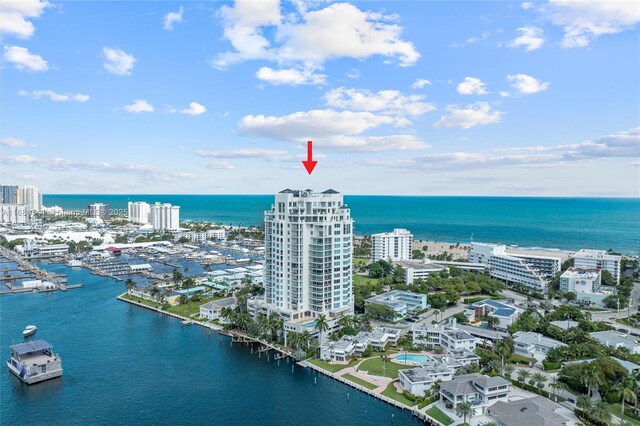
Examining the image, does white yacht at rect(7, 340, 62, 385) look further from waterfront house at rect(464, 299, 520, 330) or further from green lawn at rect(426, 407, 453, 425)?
waterfront house at rect(464, 299, 520, 330)

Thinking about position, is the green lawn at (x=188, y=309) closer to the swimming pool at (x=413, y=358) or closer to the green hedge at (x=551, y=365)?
the swimming pool at (x=413, y=358)

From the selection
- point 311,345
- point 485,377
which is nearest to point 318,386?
point 311,345

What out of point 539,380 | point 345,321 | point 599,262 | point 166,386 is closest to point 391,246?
point 599,262

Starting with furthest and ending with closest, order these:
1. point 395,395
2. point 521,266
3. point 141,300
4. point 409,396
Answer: point 521,266, point 141,300, point 395,395, point 409,396

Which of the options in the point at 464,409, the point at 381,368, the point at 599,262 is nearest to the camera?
the point at 464,409

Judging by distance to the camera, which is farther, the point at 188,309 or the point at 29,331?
the point at 188,309

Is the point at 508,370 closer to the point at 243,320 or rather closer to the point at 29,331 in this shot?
the point at 243,320

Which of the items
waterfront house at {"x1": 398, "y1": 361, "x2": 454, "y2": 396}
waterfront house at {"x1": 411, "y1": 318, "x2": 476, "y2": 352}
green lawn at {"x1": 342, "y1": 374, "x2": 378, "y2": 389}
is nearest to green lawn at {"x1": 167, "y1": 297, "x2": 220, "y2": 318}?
green lawn at {"x1": 342, "y1": 374, "x2": 378, "y2": 389}
